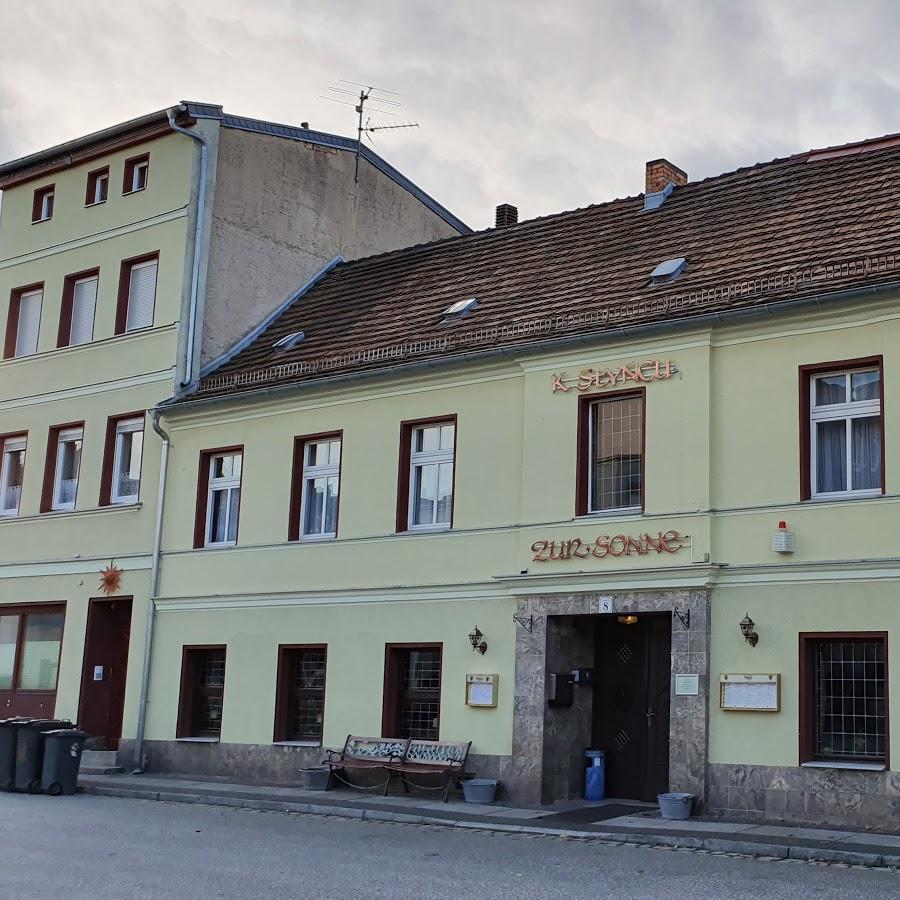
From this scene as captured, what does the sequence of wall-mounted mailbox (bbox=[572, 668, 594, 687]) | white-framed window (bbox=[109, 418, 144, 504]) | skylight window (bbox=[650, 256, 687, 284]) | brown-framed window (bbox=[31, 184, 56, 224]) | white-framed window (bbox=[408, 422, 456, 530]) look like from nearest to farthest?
wall-mounted mailbox (bbox=[572, 668, 594, 687]), skylight window (bbox=[650, 256, 687, 284]), white-framed window (bbox=[408, 422, 456, 530]), white-framed window (bbox=[109, 418, 144, 504]), brown-framed window (bbox=[31, 184, 56, 224])

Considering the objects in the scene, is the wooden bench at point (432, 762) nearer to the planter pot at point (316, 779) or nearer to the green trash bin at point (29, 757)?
the planter pot at point (316, 779)

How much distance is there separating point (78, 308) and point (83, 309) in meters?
0.20

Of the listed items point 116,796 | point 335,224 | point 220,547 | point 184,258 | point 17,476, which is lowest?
point 116,796

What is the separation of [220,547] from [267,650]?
222 centimetres

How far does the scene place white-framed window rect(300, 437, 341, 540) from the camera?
21.5 meters

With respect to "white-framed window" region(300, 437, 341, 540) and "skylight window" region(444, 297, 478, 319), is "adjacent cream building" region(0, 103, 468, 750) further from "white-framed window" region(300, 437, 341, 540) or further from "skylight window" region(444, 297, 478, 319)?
"skylight window" region(444, 297, 478, 319)

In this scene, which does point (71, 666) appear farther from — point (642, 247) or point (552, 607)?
point (642, 247)

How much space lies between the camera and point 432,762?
1875 cm

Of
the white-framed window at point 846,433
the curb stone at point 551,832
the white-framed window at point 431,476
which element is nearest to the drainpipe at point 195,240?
the white-framed window at point 431,476

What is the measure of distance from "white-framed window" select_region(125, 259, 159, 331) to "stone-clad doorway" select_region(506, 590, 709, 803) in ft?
35.6

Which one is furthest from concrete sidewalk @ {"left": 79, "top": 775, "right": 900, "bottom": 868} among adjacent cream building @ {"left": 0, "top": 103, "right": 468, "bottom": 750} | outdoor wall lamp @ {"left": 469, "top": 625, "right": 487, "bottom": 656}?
adjacent cream building @ {"left": 0, "top": 103, "right": 468, "bottom": 750}

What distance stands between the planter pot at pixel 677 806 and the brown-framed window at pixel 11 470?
15764mm

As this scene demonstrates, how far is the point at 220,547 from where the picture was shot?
22812mm

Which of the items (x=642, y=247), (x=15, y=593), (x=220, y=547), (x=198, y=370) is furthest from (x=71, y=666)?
(x=642, y=247)
